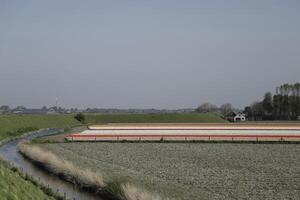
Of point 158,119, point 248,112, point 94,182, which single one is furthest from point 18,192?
point 248,112

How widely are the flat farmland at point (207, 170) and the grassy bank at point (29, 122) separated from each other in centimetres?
3231

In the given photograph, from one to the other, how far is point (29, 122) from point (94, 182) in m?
69.5

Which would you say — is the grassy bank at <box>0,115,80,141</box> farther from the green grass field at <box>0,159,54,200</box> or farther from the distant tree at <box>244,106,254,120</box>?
the distant tree at <box>244,106,254,120</box>

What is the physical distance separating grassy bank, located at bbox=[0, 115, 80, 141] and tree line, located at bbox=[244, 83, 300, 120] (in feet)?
188

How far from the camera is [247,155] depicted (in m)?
34.5

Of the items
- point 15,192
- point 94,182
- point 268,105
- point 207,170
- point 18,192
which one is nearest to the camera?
point 15,192

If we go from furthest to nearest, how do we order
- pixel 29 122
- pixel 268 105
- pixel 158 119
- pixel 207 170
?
pixel 268 105
pixel 158 119
pixel 29 122
pixel 207 170

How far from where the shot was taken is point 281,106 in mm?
128000

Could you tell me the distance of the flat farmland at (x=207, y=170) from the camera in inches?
744

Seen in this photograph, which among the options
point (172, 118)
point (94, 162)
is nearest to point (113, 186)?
point (94, 162)

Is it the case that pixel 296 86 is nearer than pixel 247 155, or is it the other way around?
pixel 247 155

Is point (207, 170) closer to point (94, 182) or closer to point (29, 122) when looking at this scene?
point (94, 182)

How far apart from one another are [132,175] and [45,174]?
17.2 ft

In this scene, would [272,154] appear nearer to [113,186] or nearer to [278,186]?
[278,186]
